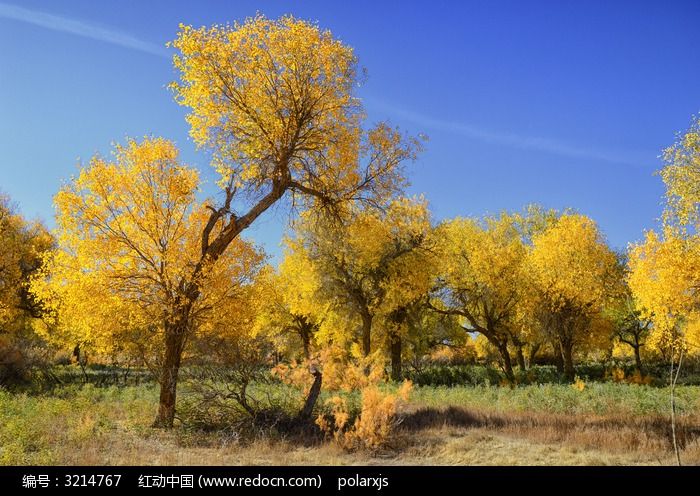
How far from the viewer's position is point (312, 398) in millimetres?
14727

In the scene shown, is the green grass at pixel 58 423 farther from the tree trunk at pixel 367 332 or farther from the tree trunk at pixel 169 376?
the tree trunk at pixel 367 332

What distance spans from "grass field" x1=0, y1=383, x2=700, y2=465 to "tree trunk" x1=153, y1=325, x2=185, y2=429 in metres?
0.58

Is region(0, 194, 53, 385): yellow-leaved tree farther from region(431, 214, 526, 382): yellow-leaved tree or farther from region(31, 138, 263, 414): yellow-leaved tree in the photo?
region(431, 214, 526, 382): yellow-leaved tree

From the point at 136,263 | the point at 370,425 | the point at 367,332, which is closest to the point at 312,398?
the point at 370,425

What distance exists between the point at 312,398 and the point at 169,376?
4.45 m

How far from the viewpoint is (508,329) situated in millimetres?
38000

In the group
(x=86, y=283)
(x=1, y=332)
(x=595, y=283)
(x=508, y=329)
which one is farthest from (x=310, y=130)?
(x=1, y=332)

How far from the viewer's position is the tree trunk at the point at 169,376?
14.4m

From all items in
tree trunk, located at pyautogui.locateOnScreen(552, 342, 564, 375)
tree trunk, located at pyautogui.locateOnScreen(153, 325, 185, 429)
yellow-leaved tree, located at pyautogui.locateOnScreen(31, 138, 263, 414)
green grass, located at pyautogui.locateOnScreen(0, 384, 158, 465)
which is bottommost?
tree trunk, located at pyautogui.locateOnScreen(552, 342, 564, 375)

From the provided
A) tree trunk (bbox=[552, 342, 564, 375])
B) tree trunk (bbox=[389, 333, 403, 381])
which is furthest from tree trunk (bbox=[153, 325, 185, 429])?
tree trunk (bbox=[552, 342, 564, 375])

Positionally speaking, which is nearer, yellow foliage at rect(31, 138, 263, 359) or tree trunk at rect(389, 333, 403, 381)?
yellow foliage at rect(31, 138, 263, 359)

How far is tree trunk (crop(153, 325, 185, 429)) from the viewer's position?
47.3 feet
